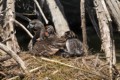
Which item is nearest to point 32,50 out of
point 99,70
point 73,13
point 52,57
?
point 52,57

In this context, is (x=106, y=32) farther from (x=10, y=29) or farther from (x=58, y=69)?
(x=10, y=29)

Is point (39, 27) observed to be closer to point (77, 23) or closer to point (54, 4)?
point (54, 4)

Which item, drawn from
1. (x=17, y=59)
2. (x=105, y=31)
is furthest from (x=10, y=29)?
(x=105, y=31)

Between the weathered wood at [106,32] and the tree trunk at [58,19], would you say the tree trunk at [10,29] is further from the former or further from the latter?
the weathered wood at [106,32]

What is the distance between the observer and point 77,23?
13617mm

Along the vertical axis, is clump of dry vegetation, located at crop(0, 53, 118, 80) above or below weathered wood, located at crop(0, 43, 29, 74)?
below

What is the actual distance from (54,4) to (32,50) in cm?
136

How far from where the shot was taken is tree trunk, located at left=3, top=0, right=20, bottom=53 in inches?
294

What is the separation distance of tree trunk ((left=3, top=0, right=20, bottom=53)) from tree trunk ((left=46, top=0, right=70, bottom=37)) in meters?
1.10

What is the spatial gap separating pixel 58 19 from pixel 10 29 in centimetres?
142

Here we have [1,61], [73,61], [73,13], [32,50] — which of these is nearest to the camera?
[1,61]

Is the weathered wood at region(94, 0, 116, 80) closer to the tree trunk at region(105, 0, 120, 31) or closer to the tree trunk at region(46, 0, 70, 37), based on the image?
the tree trunk at region(105, 0, 120, 31)

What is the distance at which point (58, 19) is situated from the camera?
869 cm

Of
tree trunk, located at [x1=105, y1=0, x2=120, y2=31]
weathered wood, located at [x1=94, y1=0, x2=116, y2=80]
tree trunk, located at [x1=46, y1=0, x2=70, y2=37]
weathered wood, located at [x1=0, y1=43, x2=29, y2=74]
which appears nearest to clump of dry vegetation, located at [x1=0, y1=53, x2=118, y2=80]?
weathered wood, located at [x1=0, y1=43, x2=29, y2=74]
